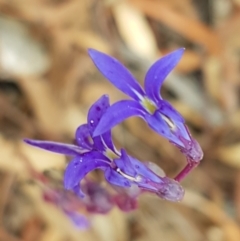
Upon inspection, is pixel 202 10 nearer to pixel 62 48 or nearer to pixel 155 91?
pixel 62 48

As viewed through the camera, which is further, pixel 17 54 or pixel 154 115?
pixel 17 54

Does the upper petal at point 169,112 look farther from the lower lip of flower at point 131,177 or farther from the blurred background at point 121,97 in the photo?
the blurred background at point 121,97

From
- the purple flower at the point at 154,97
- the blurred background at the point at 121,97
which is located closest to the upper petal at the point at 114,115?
the purple flower at the point at 154,97

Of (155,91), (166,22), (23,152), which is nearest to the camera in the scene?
(155,91)

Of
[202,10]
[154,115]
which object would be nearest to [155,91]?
[154,115]

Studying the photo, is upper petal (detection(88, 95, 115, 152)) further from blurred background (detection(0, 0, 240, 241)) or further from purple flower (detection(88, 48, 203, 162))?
blurred background (detection(0, 0, 240, 241))

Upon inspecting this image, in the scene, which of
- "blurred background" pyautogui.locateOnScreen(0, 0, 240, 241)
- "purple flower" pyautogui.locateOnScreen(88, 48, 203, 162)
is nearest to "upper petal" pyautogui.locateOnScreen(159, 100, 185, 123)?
"purple flower" pyautogui.locateOnScreen(88, 48, 203, 162)
